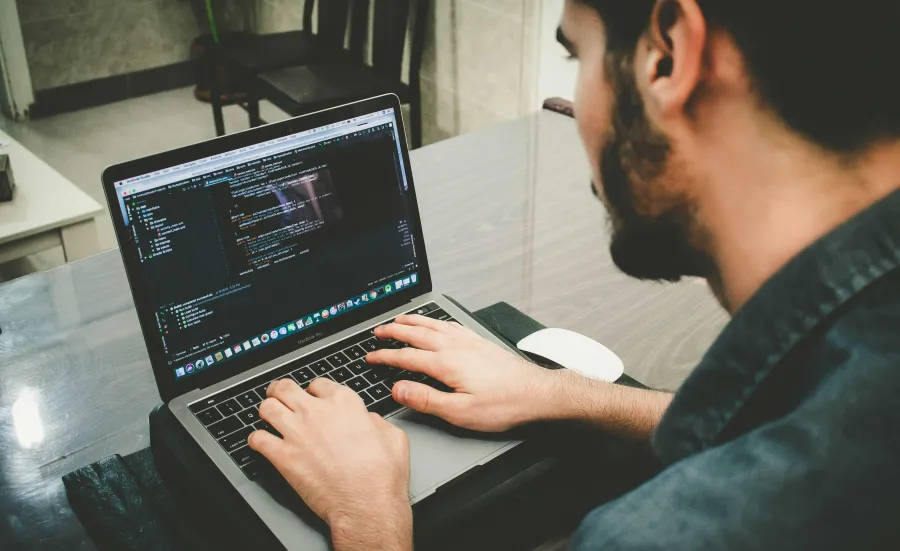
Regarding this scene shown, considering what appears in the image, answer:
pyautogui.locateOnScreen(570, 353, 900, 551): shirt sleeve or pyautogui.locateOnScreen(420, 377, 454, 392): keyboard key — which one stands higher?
pyautogui.locateOnScreen(570, 353, 900, 551): shirt sleeve

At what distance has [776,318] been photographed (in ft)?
1.72

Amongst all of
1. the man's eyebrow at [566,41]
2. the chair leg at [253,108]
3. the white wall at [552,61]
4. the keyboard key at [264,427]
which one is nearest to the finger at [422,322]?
the keyboard key at [264,427]

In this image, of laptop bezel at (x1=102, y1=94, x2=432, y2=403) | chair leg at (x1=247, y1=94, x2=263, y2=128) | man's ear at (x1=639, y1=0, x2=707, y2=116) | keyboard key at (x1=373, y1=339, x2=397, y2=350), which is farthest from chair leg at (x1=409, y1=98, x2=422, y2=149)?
man's ear at (x1=639, y1=0, x2=707, y2=116)

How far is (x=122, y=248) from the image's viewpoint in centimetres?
85

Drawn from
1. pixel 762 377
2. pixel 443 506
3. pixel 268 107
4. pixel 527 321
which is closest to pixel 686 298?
pixel 527 321

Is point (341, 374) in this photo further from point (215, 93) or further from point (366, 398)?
point (215, 93)

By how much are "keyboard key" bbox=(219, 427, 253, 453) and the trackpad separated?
153mm

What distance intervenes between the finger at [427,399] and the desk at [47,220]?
1.26 metres

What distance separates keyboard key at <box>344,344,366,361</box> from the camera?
96 centimetres

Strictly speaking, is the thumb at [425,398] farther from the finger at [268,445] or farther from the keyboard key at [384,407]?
the finger at [268,445]

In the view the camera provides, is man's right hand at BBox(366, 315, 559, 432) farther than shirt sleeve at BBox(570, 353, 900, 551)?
Yes

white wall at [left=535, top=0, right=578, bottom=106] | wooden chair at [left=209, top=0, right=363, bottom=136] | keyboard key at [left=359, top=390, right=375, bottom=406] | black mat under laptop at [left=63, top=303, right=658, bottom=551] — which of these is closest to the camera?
black mat under laptop at [left=63, top=303, right=658, bottom=551]

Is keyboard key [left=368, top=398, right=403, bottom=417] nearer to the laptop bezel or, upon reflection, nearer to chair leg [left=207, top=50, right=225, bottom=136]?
the laptop bezel

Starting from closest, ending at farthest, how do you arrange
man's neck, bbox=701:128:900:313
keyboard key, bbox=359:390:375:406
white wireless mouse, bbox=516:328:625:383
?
man's neck, bbox=701:128:900:313 → keyboard key, bbox=359:390:375:406 → white wireless mouse, bbox=516:328:625:383
